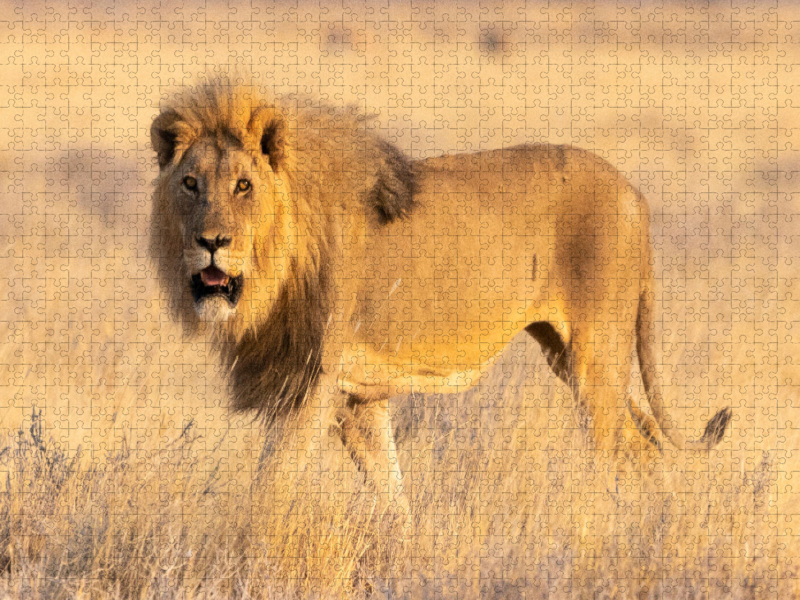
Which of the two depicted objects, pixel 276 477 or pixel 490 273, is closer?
pixel 276 477

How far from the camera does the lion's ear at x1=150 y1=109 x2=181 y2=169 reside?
4.42 meters

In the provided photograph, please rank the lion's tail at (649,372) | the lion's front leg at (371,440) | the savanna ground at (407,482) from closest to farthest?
the savanna ground at (407,482) → the lion's front leg at (371,440) → the lion's tail at (649,372)

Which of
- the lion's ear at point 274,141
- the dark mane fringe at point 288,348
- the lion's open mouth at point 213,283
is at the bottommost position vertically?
the dark mane fringe at point 288,348

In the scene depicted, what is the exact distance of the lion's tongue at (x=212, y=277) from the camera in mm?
4180

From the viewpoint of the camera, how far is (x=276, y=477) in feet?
14.2

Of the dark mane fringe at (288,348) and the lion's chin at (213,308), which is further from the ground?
the lion's chin at (213,308)

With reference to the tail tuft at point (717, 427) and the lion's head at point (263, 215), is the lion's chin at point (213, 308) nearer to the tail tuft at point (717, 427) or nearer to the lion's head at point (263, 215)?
the lion's head at point (263, 215)

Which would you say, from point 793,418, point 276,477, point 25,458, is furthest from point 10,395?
point 793,418

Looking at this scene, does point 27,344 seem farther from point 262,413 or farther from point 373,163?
point 373,163

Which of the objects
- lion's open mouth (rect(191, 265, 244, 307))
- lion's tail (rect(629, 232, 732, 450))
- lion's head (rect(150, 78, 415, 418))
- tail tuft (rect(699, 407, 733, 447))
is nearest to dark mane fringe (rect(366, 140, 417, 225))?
lion's head (rect(150, 78, 415, 418))

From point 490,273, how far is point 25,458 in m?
2.25

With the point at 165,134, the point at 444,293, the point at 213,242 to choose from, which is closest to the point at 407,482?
the point at 444,293

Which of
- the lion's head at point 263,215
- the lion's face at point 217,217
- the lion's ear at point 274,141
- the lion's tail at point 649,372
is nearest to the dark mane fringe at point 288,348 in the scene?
the lion's head at point 263,215

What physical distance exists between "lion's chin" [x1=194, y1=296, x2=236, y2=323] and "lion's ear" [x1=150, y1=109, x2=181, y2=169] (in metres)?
0.68
